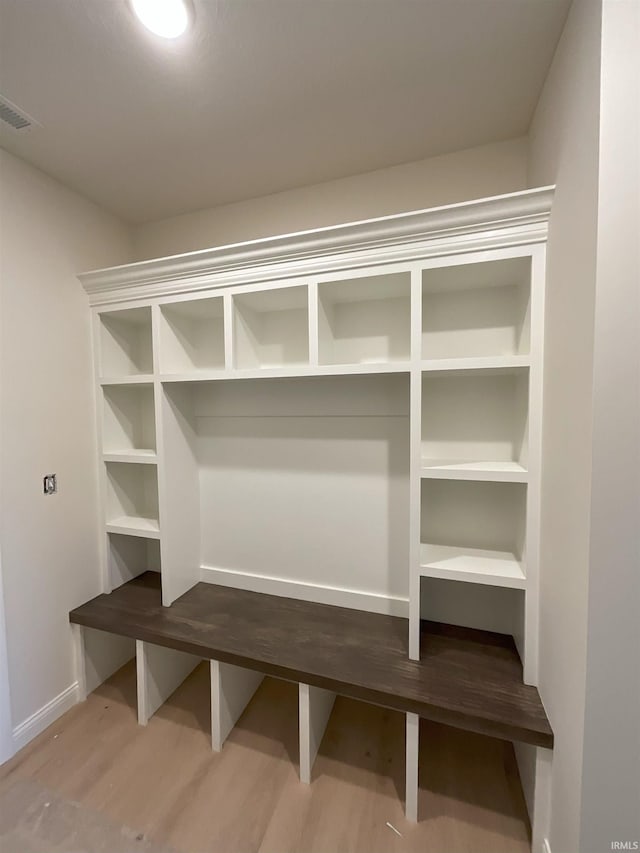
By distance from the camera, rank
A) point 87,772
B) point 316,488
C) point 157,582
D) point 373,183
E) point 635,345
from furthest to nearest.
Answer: point 157,582 < point 316,488 < point 373,183 < point 87,772 < point 635,345

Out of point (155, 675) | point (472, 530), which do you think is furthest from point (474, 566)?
point (155, 675)

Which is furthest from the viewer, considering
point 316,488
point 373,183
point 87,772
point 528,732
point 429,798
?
point 316,488

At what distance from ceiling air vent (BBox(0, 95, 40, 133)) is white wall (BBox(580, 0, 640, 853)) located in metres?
1.89

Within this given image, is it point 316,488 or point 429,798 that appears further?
point 316,488

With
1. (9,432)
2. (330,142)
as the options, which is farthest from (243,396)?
(330,142)

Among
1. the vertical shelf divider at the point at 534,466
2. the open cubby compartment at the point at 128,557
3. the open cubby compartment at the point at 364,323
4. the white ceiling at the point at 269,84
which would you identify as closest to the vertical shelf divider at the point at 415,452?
the open cubby compartment at the point at 364,323

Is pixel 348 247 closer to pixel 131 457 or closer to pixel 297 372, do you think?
pixel 297 372

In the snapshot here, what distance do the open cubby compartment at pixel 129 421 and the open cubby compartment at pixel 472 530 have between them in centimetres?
142

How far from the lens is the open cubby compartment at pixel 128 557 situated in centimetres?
195

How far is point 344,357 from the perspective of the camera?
170 centimetres

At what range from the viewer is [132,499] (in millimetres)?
2078

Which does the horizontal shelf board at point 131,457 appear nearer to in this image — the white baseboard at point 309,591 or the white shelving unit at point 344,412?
the white shelving unit at point 344,412

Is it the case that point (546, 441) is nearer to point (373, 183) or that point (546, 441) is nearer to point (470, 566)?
point (470, 566)

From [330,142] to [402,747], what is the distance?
104 inches
